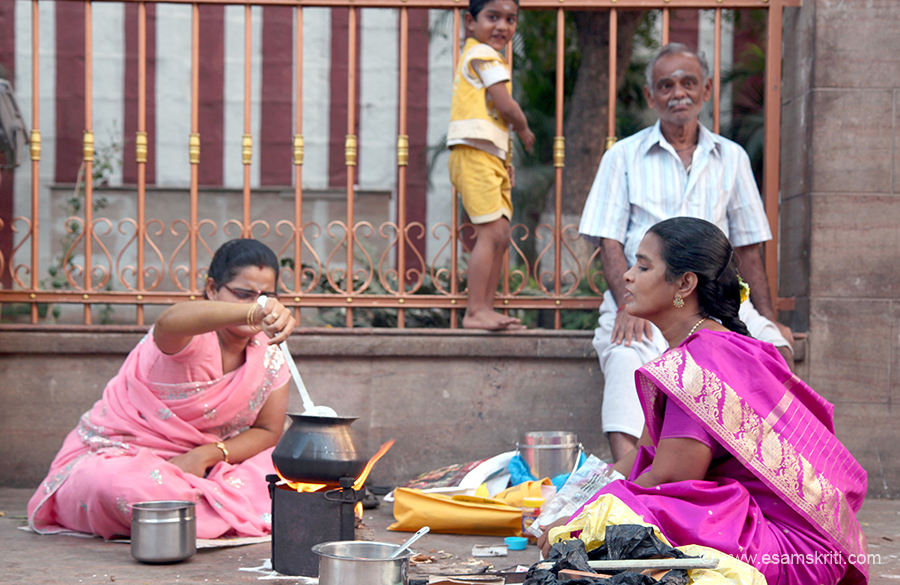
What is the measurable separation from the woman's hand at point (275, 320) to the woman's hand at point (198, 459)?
0.96 metres

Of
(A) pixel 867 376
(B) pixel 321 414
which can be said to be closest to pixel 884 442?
(A) pixel 867 376

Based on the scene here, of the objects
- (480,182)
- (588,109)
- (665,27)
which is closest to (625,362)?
(480,182)

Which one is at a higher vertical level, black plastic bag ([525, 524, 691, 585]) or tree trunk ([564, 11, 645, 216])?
tree trunk ([564, 11, 645, 216])

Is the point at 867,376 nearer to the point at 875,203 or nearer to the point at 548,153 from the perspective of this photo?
the point at 875,203

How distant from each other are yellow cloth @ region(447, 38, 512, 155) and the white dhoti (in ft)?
3.43

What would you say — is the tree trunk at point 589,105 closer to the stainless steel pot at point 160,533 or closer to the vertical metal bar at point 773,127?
the vertical metal bar at point 773,127

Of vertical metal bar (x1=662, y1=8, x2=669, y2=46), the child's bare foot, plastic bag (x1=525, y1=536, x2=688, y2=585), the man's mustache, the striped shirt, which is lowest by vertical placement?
plastic bag (x1=525, y1=536, x2=688, y2=585)

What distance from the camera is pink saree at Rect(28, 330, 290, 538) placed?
346cm

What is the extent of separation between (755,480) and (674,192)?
2094 millimetres

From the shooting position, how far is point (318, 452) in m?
2.82

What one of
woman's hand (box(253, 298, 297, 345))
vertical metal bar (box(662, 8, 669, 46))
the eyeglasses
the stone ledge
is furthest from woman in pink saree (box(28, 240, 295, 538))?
vertical metal bar (box(662, 8, 669, 46))

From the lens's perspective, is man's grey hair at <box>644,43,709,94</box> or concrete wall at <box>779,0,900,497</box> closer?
man's grey hair at <box>644,43,709,94</box>

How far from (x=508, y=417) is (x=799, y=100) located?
2288 millimetres

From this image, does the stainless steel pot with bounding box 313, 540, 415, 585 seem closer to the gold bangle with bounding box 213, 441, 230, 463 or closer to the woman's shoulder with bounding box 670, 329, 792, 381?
the woman's shoulder with bounding box 670, 329, 792, 381
